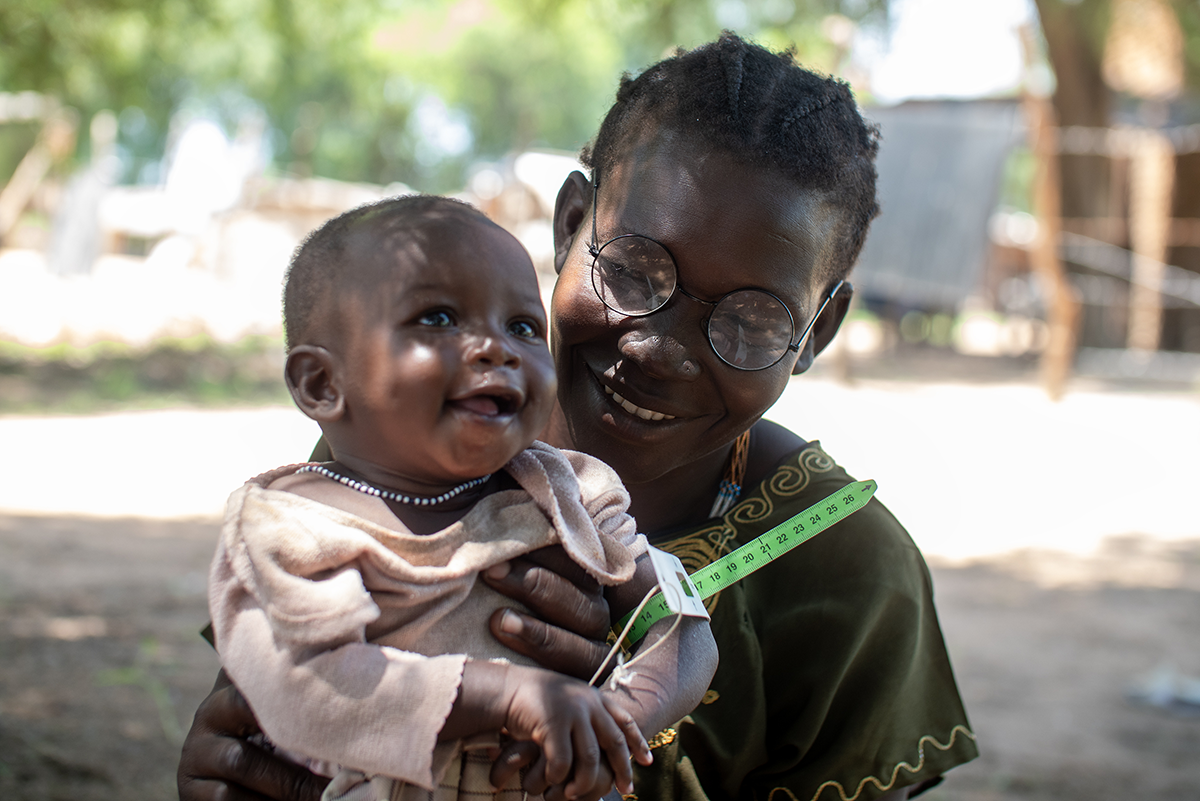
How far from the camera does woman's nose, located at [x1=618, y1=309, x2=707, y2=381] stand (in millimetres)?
1740

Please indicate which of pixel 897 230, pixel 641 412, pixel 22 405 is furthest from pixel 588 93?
pixel 641 412

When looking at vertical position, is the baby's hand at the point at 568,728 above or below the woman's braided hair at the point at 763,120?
below

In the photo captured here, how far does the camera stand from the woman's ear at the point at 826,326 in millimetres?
2000

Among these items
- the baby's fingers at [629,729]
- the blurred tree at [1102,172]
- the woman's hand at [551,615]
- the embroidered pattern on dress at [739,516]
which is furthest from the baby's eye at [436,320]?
the blurred tree at [1102,172]

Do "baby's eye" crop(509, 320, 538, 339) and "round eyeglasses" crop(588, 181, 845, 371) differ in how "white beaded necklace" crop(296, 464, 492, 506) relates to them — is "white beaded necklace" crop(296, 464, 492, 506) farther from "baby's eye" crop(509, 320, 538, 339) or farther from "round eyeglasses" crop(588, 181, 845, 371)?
"round eyeglasses" crop(588, 181, 845, 371)

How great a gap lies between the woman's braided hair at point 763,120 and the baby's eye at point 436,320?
635mm

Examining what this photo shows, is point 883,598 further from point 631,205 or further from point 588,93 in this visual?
point 588,93

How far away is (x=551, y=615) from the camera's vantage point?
1424 millimetres

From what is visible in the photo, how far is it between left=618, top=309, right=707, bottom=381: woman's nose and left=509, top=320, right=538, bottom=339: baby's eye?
0.32 meters

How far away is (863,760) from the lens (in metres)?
1.78

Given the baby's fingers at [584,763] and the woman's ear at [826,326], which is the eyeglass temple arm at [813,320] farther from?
the baby's fingers at [584,763]

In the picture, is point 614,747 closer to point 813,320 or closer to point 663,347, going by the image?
point 663,347

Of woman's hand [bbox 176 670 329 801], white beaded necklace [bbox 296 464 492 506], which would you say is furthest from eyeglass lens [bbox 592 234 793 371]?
woman's hand [bbox 176 670 329 801]

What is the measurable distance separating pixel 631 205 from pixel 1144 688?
441cm
